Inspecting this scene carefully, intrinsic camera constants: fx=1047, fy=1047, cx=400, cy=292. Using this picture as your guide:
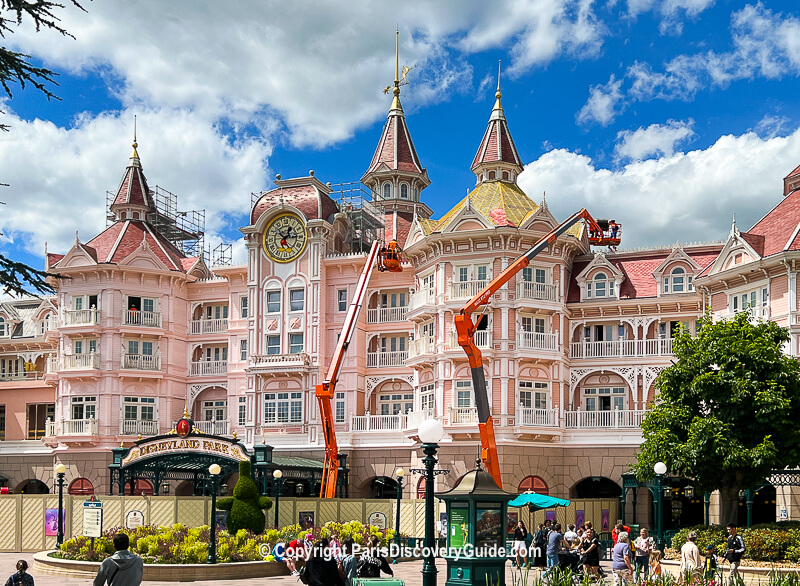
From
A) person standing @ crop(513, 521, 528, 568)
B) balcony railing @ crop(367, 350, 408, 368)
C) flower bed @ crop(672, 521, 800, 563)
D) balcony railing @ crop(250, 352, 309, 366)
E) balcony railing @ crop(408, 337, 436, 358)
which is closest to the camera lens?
flower bed @ crop(672, 521, 800, 563)

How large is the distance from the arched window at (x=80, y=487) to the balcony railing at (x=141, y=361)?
22.3ft

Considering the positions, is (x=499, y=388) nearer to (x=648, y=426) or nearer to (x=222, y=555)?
(x=648, y=426)

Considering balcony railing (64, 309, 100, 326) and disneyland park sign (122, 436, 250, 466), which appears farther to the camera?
balcony railing (64, 309, 100, 326)

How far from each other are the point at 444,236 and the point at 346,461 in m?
13.2

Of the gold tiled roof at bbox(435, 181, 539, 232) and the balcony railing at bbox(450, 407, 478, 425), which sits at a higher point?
the gold tiled roof at bbox(435, 181, 539, 232)

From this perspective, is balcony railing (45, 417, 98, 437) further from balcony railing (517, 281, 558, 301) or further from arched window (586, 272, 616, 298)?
arched window (586, 272, 616, 298)

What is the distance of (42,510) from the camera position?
40.2 meters

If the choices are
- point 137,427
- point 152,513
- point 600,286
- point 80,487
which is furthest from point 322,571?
point 80,487

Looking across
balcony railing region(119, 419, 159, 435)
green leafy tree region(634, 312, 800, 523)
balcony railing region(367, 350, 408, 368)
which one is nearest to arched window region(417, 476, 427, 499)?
balcony railing region(367, 350, 408, 368)

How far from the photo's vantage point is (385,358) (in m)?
57.9

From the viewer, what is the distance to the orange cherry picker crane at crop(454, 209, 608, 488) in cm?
4500

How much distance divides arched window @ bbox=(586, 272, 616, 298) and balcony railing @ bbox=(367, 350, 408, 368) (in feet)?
34.6

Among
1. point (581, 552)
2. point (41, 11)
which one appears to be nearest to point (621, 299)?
point (581, 552)

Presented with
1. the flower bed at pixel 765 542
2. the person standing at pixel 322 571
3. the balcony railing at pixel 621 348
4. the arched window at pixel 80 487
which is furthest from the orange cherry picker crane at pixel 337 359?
the person standing at pixel 322 571
